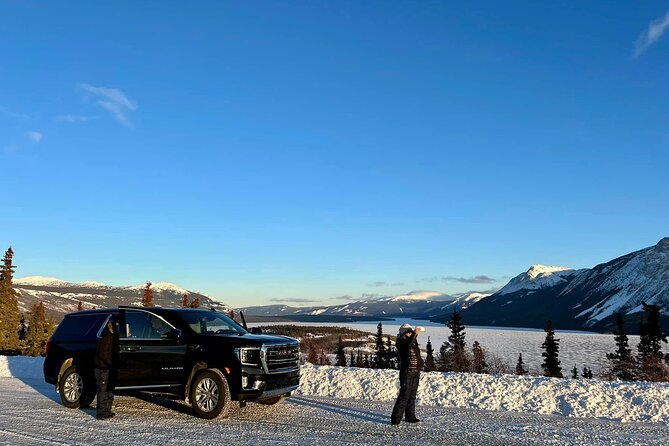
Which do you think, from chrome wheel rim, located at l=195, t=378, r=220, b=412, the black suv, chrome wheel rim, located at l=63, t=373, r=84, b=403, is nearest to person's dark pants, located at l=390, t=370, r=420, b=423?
the black suv

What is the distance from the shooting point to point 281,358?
40.0 feet

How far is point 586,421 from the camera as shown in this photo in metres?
11.9

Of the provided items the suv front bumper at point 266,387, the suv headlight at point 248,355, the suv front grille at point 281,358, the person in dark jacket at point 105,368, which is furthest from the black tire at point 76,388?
the suv front grille at point 281,358

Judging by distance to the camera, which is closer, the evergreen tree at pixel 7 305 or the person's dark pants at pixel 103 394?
the person's dark pants at pixel 103 394

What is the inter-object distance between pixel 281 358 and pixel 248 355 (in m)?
0.93

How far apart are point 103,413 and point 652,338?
73605 millimetres

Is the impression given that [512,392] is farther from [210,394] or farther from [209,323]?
[209,323]

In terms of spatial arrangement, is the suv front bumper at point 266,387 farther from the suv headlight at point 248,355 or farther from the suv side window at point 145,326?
the suv side window at point 145,326

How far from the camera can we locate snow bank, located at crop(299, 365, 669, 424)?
1256 centimetres

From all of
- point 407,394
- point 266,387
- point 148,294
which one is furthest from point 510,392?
point 148,294

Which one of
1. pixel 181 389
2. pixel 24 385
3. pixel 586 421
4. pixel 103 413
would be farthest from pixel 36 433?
pixel 586 421

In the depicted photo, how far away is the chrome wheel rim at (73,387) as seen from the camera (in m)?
13.0

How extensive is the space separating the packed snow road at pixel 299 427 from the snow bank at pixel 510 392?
704mm

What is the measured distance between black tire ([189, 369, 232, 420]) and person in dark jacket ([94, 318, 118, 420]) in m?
1.77
